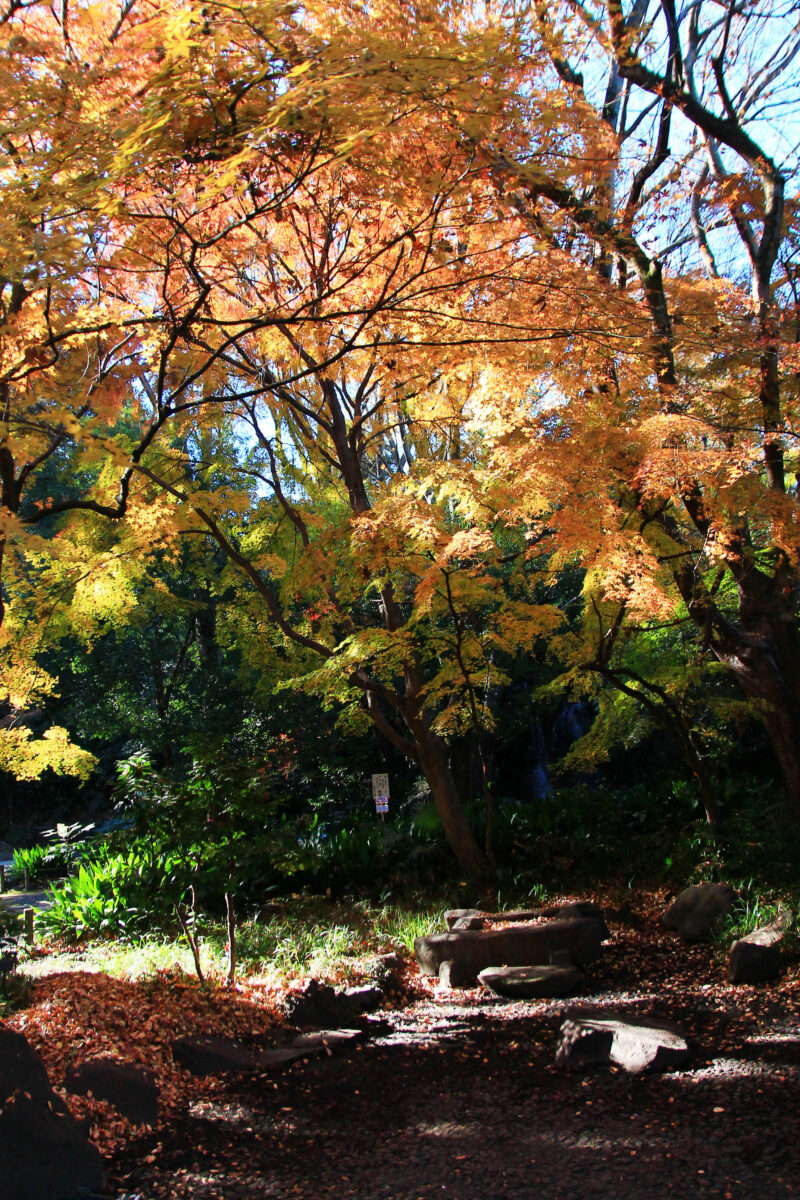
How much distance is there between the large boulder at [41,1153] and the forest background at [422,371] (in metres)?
2.06

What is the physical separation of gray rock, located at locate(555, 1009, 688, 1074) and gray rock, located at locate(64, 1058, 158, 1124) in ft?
6.32

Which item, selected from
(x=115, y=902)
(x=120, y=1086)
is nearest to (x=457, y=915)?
(x=115, y=902)

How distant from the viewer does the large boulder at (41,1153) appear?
2906 mm

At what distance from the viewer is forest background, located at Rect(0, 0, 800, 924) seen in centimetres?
322

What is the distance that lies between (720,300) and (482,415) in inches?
76.4

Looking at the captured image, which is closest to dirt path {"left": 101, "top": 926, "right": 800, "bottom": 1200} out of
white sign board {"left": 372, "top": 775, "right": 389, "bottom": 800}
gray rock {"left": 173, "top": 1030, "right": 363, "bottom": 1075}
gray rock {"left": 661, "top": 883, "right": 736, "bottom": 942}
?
gray rock {"left": 173, "top": 1030, "right": 363, "bottom": 1075}

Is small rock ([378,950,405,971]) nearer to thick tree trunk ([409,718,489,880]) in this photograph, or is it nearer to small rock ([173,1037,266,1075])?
small rock ([173,1037,266,1075])

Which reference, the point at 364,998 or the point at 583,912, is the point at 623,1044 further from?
the point at 583,912

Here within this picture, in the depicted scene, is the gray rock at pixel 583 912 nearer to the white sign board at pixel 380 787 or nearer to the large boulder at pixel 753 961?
the large boulder at pixel 753 961

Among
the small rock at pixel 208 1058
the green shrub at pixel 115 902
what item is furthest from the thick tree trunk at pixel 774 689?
the green shrub at pixel 115 902

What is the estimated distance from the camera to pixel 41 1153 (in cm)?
297

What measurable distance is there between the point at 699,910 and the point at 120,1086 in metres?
4.47

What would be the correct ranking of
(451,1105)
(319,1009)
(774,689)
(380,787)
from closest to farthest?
(451,1105) < (319,1009) < (774,689) < (380,787)

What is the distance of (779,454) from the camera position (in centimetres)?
605
